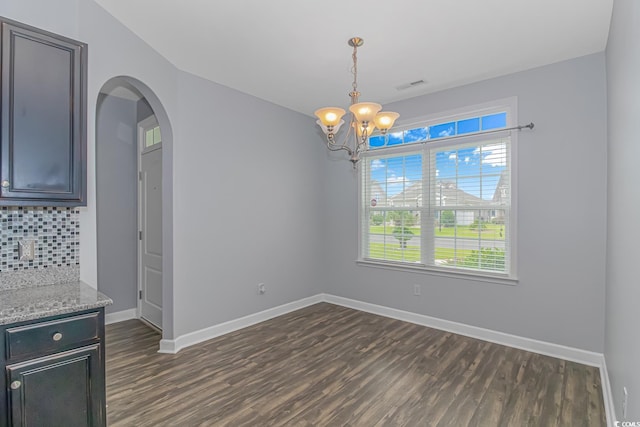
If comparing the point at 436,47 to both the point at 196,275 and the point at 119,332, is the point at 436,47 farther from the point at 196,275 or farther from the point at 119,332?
the point at 119,332

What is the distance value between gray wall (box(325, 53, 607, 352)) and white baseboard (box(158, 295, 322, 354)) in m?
2.07

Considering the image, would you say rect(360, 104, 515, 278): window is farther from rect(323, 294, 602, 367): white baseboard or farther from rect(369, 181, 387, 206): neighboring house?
rect(323, 294, 602, 367): white baseboard

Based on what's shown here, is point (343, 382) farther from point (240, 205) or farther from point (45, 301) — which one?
point (240, 205)

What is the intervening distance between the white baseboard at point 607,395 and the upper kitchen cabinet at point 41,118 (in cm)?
368

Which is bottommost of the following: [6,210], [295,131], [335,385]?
[335,385]

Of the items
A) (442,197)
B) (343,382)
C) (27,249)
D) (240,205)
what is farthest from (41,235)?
(442,197)

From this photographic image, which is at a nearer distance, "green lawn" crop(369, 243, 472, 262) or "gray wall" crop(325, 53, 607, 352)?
"gray wall" crop(325, 53, 607, 352)

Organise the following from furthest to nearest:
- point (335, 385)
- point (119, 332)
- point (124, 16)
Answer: point (119, 332), point (335, 385), point (124, 16)

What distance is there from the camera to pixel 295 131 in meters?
4.84

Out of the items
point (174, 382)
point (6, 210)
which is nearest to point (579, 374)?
point (174, 382)

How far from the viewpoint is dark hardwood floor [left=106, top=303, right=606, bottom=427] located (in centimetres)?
231

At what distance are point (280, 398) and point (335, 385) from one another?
0.47 metres

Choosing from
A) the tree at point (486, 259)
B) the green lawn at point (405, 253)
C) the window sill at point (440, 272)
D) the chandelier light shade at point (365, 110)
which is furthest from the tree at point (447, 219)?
the chandelier light shade at point (365, 110)

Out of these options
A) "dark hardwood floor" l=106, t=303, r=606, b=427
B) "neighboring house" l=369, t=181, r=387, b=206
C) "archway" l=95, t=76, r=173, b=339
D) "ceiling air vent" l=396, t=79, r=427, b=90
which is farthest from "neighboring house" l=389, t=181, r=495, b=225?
"archway" l=95, t=76, r=173, b=339
